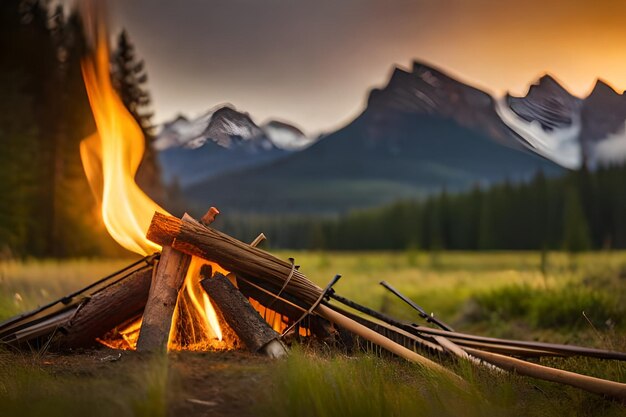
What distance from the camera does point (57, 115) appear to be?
75.4 feet

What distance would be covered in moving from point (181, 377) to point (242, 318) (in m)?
1.14

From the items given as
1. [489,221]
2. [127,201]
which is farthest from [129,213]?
[489,221]

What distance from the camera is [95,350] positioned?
15.9 feet

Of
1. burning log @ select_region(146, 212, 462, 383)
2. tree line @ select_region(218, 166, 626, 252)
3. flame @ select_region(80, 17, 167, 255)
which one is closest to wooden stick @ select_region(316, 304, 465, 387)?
burning log @ select_region(146, 212, 462, 383)

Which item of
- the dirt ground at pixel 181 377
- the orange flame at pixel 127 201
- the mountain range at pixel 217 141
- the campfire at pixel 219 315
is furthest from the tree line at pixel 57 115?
the dirt ground at pixel 181 377

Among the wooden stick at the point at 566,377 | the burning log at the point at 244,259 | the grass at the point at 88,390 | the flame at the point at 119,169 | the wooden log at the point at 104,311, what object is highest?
the flame at the point at 119,169

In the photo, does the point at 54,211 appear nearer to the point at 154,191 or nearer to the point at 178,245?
the point at 154,191

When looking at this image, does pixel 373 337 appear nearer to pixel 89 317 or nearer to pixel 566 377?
pixel 566 377

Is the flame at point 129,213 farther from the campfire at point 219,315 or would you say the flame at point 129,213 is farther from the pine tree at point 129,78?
the pine tree at point 129,78

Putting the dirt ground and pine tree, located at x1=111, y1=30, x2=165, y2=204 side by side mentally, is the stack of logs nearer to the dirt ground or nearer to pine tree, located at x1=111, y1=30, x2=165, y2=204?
the dirt ground

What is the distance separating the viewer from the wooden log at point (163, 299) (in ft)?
15.4

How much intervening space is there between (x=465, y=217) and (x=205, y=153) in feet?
43.4

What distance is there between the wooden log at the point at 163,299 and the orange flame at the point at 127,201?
16 centimetres

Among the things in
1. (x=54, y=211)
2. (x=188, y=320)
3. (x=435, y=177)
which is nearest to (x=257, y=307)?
(x=188, y=320)
